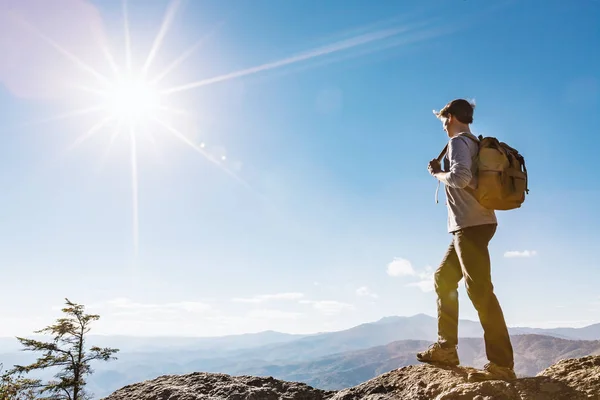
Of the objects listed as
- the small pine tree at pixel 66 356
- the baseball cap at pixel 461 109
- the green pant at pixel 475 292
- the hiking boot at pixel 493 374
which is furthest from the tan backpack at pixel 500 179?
the small pine tree at pixel 66 356

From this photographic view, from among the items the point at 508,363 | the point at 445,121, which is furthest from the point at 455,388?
the point at 445,121

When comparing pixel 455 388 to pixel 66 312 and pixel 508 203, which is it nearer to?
pixel 508 203

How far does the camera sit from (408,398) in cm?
351

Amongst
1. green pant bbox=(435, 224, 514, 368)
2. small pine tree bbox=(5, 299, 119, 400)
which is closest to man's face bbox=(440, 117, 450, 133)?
green pant bbox=(435, 224, 514, 368)

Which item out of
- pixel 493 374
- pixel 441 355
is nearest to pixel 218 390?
pixel 441 355

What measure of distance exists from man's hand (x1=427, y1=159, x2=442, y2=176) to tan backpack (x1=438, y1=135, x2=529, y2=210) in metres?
0.45

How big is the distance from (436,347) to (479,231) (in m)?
1.37

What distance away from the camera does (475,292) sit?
3.76 meters

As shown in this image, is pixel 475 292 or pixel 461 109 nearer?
pixel 475 292

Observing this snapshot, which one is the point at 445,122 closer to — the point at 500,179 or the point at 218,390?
the point at 500,179

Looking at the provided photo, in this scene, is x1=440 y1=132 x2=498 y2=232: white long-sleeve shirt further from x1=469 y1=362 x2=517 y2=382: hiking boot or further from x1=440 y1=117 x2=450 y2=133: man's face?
x1=469 y1=362 x2=517 y2=382: hiking boot

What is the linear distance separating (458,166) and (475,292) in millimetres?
1273

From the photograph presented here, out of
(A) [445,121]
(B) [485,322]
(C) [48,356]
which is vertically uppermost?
(A) [445,121]

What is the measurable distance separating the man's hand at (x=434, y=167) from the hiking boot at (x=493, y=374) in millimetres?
2025
